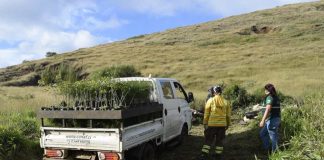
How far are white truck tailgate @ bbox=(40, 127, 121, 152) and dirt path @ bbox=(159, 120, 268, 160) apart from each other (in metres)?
2.94

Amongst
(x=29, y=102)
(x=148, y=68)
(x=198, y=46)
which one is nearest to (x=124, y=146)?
(x=29, y=102)

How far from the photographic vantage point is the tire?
29.8 feet

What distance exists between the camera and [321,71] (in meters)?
37.1

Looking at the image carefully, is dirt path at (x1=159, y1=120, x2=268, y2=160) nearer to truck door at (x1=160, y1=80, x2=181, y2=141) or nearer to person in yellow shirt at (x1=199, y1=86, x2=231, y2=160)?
truck door at (x1=160, y1=80, x2=181, y2=141)

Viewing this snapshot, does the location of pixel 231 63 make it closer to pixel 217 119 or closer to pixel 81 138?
pixel 217 119

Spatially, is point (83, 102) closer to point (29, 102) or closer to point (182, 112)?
point (182, 112)

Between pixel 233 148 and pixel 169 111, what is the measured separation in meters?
Answer: 2.30

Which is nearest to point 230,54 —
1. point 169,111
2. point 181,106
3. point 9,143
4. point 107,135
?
point 181,106

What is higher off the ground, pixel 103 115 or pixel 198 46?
pixel 198 46

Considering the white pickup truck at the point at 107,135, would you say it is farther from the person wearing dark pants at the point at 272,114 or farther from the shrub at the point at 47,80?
the person wearing dark pants at the point at 272,114

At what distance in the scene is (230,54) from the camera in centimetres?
5162

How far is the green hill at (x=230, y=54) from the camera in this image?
39156 mm

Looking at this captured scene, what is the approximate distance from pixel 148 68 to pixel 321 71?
1716 cm

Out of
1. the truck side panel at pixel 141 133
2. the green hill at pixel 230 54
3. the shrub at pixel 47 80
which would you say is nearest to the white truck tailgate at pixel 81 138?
the truck side panel at pixel 141 133
